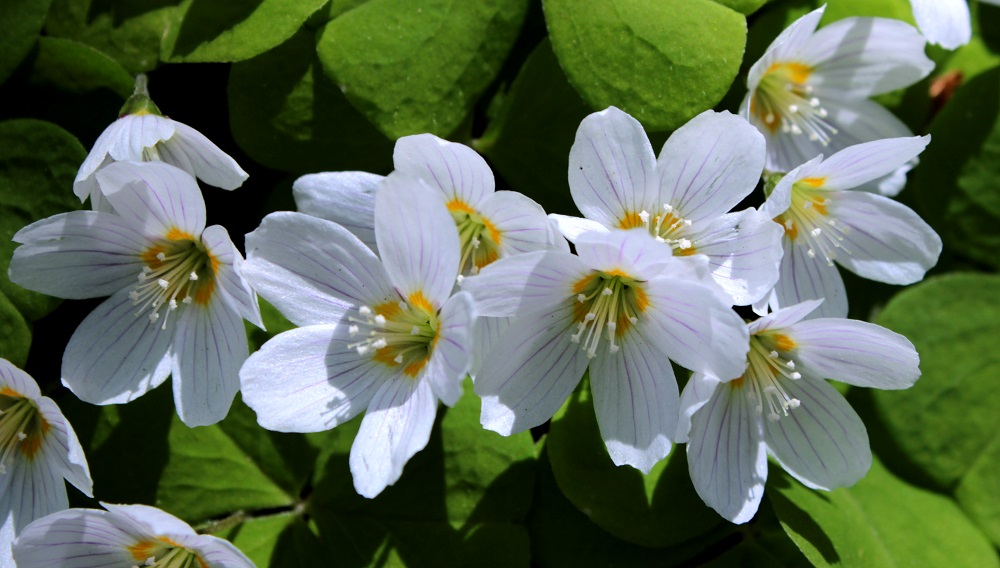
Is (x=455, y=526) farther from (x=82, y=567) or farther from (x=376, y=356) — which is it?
(x=82, y=567)

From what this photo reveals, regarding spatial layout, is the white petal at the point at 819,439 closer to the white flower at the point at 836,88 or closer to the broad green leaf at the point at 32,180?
the white flower at the point at 836,88

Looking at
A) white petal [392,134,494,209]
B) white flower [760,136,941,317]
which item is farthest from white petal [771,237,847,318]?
white petal [392,134,494,209]

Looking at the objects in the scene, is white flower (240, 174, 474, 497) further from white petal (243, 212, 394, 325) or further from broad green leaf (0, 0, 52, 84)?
broad green leaf (0, 0, 52, 84)

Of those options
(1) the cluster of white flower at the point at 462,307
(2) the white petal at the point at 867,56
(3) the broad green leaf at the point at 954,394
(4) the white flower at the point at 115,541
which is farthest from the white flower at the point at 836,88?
(4) the white flower at the point at 115,541

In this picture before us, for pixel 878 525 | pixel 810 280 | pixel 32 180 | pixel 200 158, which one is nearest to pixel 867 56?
pixel 810 280

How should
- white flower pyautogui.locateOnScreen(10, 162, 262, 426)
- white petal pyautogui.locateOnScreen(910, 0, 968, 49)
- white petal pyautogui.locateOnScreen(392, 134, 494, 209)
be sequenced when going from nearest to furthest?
1. white petal pyautogui.locateOnScreen(392, 134, 494, 209)
2. white flower pyautogui.locateOnScreen(10, 162, 262, 426)
3. white petal pyautogui.locateOnScreen(910, 0, 968, 49)

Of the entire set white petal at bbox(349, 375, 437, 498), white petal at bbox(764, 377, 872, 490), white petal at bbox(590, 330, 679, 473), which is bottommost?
white petal at bbox(764, 377, 872, 490)
